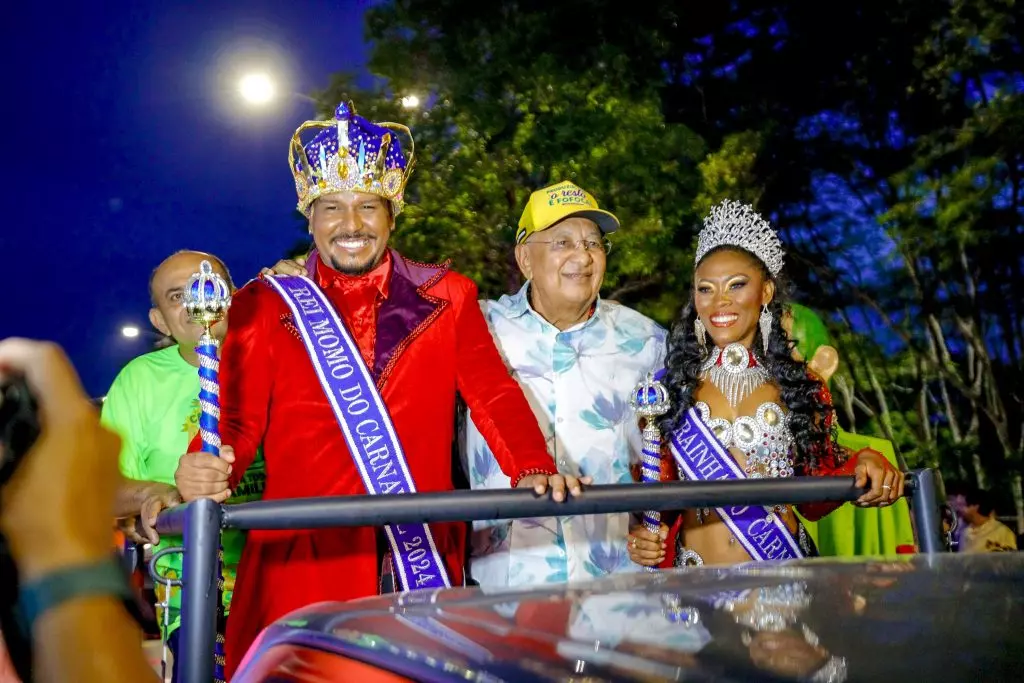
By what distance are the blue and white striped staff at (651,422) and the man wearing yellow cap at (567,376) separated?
0.55 m

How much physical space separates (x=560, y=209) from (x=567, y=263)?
0.20 meters

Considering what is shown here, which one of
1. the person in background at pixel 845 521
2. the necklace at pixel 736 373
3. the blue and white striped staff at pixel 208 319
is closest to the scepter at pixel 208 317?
the blue and white striped staff at pixel 208 319

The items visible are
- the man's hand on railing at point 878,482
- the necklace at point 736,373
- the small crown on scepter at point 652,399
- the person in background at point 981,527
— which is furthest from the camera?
the person in background at point 981,527

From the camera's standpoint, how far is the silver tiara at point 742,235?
3420 millimetres

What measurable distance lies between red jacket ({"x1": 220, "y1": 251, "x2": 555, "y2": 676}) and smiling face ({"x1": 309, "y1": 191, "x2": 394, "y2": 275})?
96 millimetres

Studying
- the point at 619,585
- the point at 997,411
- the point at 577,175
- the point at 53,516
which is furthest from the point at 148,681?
the point at 997,411

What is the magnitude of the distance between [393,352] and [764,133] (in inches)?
461

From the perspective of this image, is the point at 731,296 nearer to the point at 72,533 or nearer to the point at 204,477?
the point at 204,477

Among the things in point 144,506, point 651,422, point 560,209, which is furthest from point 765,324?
point 144,506

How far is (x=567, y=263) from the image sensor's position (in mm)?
3516

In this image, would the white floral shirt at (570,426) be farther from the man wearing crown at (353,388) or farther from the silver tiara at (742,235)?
the silver tiara at (742,235)

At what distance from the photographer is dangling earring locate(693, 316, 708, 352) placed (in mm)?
3406

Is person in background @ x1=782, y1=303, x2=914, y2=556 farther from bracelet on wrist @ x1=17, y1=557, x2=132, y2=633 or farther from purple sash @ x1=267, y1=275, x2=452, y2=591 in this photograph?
bracelet on wrist @ x1=17, y1=557, x2=132, y2=633

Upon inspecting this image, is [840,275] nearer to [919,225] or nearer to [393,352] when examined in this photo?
[919,225]
